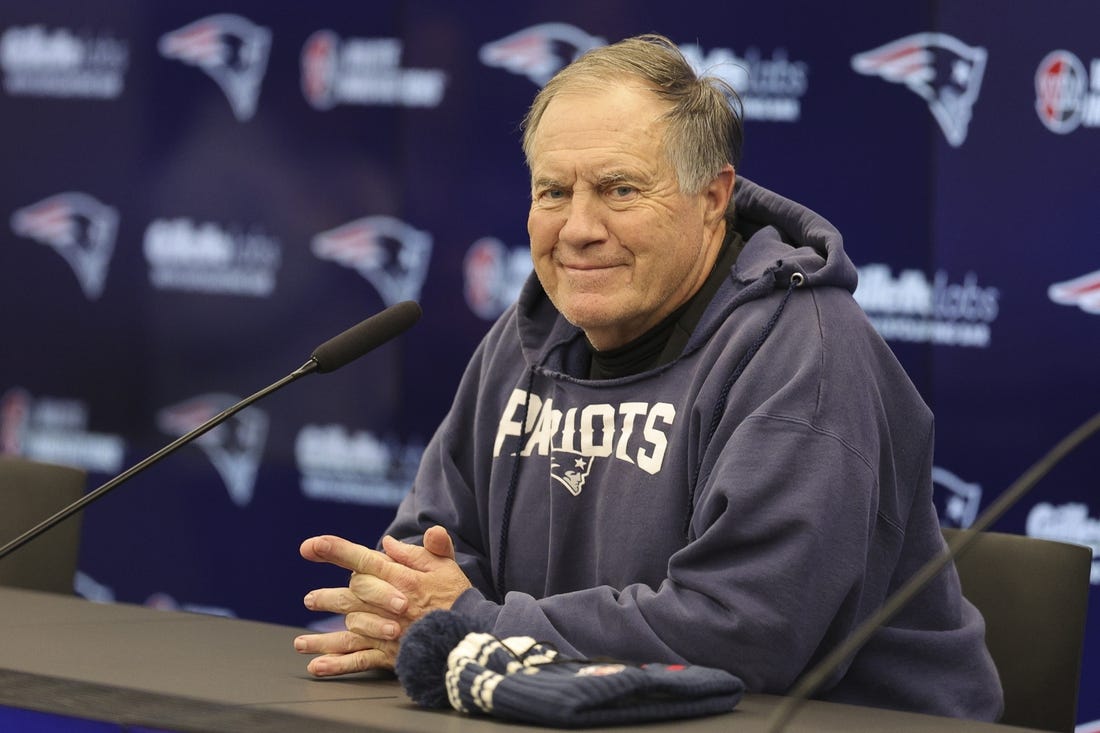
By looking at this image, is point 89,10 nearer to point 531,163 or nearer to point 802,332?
point 531,163

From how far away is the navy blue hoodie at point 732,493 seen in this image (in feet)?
6.08

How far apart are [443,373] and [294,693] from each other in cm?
282

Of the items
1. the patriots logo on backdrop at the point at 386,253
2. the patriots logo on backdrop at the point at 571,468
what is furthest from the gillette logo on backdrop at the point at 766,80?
the patriots logo on backdrop at the point at 571,468

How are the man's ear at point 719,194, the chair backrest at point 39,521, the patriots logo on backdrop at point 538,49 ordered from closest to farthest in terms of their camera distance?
1. the man's ear at point 719,194
2. the chair backrest at point 39,521
3. the patriots logo on backdrop at point 538,49

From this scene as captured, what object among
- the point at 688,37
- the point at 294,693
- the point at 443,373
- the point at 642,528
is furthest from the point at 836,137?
the point at 294,693

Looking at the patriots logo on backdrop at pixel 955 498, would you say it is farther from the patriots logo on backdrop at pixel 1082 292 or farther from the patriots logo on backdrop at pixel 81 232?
the patriots logo on backdrop at pixel 81 232

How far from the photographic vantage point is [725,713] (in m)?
1.63

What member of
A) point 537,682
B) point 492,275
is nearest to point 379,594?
point 537,682

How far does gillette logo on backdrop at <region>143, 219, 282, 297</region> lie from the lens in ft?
15.6

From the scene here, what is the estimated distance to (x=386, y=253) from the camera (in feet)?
14.9

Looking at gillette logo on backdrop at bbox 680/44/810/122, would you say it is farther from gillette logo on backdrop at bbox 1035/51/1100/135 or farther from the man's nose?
the man's nose

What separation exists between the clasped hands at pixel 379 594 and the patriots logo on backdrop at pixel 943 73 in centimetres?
214

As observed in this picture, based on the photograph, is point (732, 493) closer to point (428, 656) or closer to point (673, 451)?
point (673, 451)

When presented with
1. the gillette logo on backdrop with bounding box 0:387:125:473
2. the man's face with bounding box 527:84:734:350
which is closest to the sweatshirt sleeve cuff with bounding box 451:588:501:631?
the man's face with bounding box 527:84:734:350
